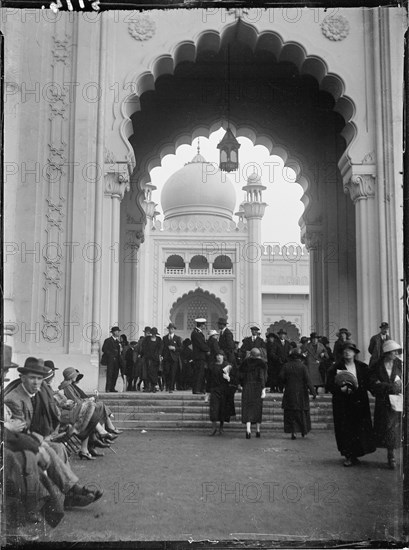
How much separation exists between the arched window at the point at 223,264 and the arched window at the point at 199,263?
518 mm

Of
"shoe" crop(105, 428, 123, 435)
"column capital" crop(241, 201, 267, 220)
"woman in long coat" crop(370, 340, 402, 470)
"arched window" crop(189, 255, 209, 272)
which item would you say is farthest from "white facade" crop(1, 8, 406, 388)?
"arched window" crop(189, 255, 209, 272)

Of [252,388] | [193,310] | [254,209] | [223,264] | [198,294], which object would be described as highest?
[254,209]

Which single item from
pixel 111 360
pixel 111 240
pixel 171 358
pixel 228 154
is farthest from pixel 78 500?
pixel 228 154

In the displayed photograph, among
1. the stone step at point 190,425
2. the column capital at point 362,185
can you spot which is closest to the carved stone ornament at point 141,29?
the column capital at point 362,185

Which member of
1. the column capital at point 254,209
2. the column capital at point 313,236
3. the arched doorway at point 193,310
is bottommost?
the arched doorway at point 193,310

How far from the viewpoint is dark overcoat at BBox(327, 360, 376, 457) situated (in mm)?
7707

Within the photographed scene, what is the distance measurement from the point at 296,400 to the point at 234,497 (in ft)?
7.73

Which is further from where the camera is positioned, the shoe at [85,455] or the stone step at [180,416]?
the stone step at [180,416]

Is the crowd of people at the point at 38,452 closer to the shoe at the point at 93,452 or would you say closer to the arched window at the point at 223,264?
the shoe at the point at 93,452

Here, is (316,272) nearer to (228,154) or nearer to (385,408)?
(228,154)

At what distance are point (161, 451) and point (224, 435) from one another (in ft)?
4.07

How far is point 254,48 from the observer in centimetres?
1075

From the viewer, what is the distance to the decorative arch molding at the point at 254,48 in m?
10.2

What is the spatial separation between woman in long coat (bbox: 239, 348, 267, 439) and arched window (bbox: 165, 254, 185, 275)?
821 inches
